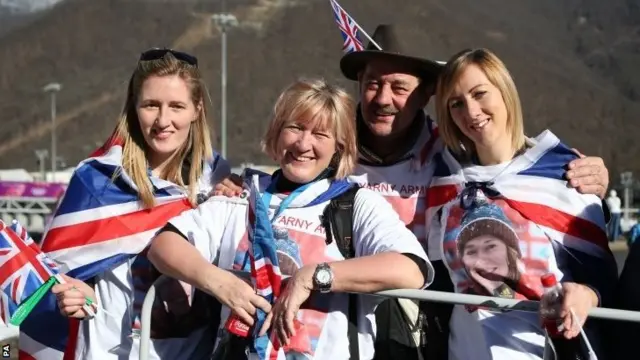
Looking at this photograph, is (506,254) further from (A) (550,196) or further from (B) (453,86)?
(B) (453,86)

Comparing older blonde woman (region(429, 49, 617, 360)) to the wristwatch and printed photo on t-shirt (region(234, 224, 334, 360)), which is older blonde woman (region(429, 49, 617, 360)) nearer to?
printed photo on t-shirt (region(234, 224, 334, 360))

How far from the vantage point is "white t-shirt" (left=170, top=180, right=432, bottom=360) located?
3.54m

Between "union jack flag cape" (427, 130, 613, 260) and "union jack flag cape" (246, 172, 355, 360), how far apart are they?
831 mm

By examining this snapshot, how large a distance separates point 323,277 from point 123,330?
44.2 inches

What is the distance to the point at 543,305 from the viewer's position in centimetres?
341

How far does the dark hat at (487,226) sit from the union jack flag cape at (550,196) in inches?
2.5

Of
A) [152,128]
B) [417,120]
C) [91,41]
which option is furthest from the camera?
[91,41]

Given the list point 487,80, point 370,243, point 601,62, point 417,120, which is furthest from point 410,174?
point 601,62

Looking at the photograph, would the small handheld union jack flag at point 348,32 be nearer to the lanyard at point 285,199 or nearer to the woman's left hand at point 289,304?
the lanyard at point 285,199

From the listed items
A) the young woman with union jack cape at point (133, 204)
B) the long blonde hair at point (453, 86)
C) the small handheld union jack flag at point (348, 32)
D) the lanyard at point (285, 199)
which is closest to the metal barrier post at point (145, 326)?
the young woman with union jack cape at point (133, 204)

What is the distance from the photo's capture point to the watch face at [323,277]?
3.37 meters

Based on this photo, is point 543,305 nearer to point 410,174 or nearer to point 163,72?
point 410,174

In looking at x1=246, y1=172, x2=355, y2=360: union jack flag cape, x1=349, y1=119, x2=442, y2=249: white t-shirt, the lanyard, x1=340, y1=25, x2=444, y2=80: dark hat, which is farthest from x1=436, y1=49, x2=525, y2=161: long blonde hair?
x1=246, y1=172, x2=355, y2=360: union jack flag cape

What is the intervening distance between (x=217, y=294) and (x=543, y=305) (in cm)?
109
